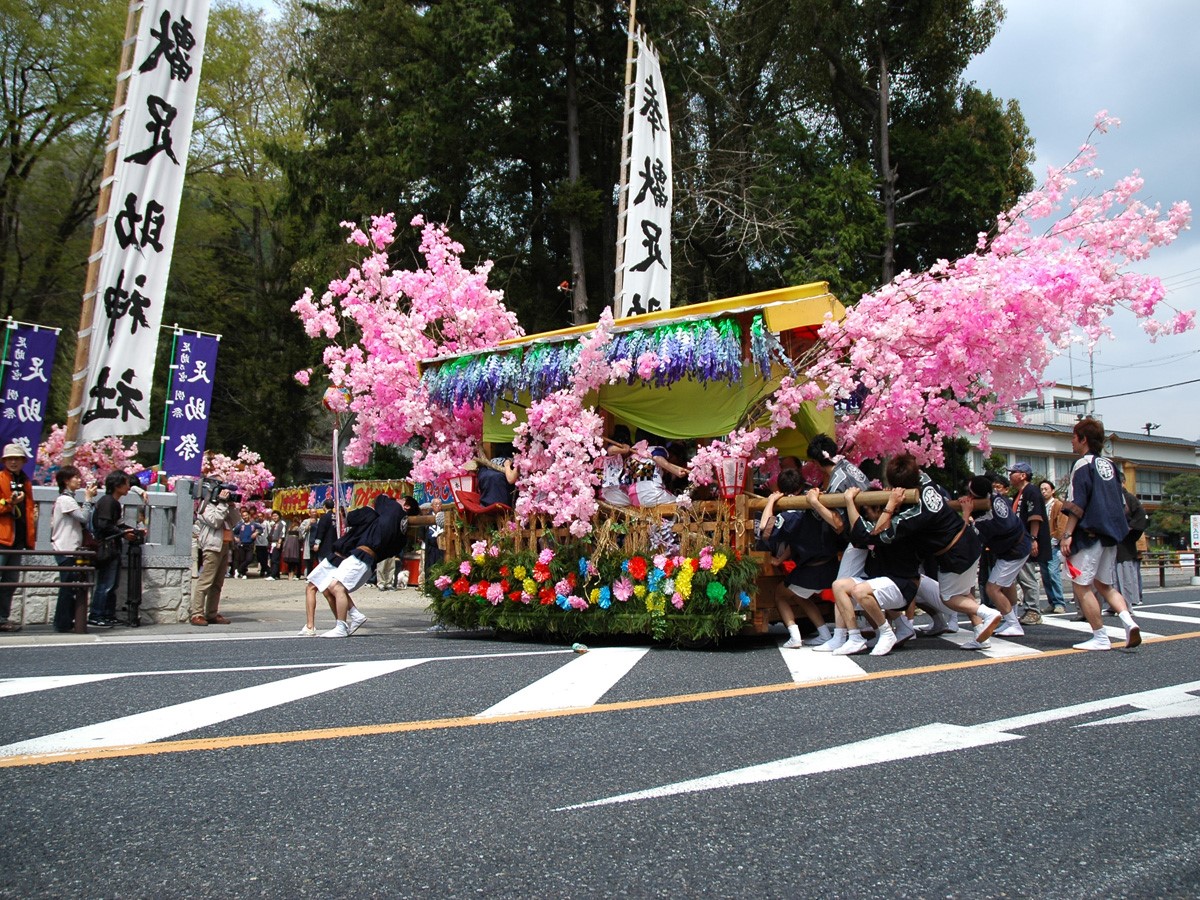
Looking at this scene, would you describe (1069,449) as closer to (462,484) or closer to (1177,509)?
(1177,509)

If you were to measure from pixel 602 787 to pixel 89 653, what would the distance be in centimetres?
594

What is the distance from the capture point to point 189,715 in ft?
16.0

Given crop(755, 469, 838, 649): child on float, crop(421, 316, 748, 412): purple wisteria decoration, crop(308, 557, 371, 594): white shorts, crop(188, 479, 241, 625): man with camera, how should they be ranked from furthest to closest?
crop(188, 479, 241, 625): man with camera
crop(308, 557, 371, 594): white shorts
crop(421, 316, 748, 412): purple wisteria decoration
crop(755, 469, 838, 649): child on float

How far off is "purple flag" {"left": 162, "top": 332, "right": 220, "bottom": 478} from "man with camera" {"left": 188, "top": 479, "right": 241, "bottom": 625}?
147 inches

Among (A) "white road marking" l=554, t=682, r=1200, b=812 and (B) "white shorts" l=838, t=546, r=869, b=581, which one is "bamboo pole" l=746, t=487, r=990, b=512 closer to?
(B) "white shorts" l=838, t=546, r=869, b=581

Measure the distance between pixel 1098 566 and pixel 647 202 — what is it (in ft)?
28.6

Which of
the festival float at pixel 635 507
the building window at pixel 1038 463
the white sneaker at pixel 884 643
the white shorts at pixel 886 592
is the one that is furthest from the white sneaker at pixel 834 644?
the building window at pixel 1038 463

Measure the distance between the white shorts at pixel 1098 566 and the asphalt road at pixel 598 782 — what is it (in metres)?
1.32

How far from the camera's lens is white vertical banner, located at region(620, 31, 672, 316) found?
13789mm

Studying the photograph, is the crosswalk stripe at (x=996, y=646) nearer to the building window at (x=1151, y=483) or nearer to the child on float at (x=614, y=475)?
the child on float at (x=614, y=475)

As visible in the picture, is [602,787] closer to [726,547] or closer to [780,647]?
[726,547]

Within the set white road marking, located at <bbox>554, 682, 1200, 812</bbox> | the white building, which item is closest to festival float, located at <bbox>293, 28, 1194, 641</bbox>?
white road marking, located at <bbox>554, 682, 1200, 812</bbox>

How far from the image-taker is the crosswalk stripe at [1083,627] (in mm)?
9116

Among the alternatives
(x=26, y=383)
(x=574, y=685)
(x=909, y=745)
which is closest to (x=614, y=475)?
(x=574, y=685)
